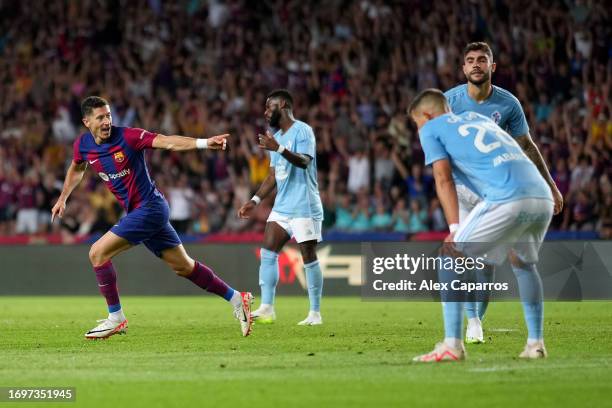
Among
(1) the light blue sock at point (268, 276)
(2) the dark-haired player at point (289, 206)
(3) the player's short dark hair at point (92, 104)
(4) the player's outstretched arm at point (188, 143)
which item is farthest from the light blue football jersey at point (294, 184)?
(3) the player's short dark hair at point (92, 104)

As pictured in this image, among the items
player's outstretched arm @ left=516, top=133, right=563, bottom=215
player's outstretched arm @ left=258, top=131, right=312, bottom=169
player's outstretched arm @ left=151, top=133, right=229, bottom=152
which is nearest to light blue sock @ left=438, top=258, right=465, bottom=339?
Result: player's outstretched arm @ left=516, top=133, right=563, bottom=215

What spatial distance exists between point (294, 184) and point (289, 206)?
0.28 metres

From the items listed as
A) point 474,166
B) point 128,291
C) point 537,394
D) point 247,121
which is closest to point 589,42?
point 247,121

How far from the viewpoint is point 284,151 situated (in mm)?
12891

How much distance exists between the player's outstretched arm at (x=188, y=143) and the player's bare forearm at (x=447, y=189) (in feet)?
9.51

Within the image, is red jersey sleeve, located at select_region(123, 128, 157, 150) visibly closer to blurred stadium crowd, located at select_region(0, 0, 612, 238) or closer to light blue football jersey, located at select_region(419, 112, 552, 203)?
light blue football jersey, located at select_region(419, 112, 552, 203)

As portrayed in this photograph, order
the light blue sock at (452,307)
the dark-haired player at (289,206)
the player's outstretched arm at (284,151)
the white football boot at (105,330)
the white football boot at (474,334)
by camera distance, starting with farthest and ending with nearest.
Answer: the dark-haired player at (289,206), the player's outstretched arm at (284,151), the white football boot at (105,330), the white football boot at (474,334), the light blue sock at (452,307)

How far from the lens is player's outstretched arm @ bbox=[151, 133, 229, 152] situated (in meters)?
10.9

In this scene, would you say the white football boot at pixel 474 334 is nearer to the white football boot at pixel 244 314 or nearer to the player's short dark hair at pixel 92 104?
the white football boot at pixel 244 314

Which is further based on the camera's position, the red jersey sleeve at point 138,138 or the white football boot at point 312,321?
the white football boot at point 312,321

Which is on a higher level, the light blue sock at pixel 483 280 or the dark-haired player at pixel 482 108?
the dark-haired player at pixel 482 108

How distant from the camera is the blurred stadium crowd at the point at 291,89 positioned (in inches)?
848

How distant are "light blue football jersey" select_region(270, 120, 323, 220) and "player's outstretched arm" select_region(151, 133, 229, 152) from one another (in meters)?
2.63

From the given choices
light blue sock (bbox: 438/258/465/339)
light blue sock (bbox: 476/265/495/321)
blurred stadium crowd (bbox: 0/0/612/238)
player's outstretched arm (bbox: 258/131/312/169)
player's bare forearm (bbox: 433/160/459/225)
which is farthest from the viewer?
blurred stadium crowd (bbox: 0/0/612/238)
